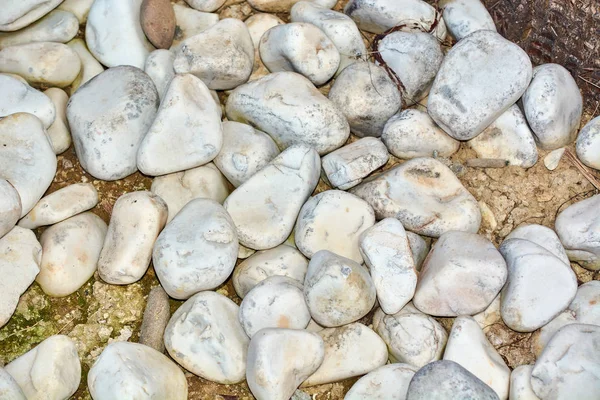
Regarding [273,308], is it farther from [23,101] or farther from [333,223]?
[23,101]

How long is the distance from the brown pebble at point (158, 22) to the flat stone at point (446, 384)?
57.5 inches

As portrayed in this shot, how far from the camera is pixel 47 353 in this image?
245 cm

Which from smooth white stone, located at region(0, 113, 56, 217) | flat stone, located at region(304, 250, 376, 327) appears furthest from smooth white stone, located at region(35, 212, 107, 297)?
flat stone, located at region(304, 250, 376, 327)

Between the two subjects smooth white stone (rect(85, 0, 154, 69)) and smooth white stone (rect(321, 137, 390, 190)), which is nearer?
smooth white stone (rect(321, 137, 390, 190))

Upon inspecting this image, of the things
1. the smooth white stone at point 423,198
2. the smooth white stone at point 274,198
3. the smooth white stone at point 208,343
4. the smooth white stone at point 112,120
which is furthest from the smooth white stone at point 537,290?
A: the smooth white stone at point 112,120

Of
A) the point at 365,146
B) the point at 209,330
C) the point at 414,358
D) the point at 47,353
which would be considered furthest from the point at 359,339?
the point at 47,353

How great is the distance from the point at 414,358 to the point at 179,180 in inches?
37.4

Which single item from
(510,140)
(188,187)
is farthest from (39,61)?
(510,140)

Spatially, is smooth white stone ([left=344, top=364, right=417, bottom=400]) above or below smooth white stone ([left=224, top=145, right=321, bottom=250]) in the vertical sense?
below

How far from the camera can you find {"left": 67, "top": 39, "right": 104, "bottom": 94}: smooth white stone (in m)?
3.02

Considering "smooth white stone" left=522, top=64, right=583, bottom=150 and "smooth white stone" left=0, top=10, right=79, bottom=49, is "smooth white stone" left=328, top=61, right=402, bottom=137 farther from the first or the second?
"smooth white stone" left=0, top=10, right=79, bottom=49

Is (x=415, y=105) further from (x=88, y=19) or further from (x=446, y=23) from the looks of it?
(x=88, y=19)

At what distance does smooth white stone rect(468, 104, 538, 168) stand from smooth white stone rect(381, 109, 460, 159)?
0.39 feet

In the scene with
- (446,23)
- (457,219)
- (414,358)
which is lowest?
(414,358)
